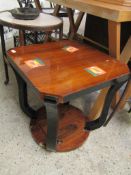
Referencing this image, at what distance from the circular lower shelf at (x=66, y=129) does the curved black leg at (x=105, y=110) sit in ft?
0.18

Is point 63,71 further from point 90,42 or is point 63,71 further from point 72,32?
point 72,32

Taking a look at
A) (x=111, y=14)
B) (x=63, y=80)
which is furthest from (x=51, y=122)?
(x=111, y=14)

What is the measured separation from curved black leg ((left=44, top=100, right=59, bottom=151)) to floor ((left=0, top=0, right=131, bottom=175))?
10cm

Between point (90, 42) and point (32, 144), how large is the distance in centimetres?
103

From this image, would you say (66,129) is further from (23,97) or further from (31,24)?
(31,24)

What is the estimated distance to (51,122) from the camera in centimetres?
87

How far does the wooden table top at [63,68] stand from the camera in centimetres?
76

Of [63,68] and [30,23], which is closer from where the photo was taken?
[63,68]

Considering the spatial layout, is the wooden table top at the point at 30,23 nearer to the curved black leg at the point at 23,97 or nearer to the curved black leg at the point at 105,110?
the curved black leg at the point at 23,97

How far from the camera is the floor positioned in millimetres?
989

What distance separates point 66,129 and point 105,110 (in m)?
0.29

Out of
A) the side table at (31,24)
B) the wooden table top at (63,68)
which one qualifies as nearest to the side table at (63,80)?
the wooden table top at (63,68)

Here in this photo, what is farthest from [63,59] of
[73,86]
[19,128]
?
[19,128]

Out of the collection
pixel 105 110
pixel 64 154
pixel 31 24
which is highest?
Result: pixel 31 24
